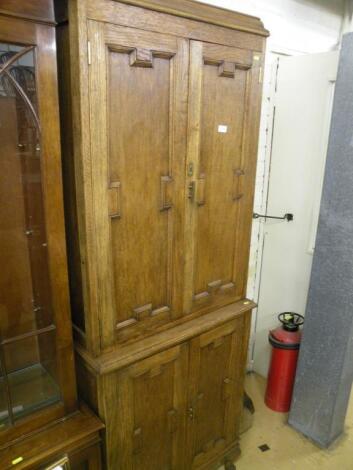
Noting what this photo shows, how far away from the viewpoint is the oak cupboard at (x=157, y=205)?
3.76ft

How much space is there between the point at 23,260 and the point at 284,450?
5.73 feet

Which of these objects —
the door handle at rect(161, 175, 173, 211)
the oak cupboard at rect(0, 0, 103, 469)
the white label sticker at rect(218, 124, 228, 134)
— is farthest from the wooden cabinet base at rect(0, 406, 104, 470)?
the white label sticker at rect(218, 124, 228, 134)

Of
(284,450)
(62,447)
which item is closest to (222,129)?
(62,447)

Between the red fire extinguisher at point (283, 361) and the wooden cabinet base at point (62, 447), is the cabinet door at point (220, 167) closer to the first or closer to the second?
the wooden cabinet base at point (62, 447)

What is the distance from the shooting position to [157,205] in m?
1.35

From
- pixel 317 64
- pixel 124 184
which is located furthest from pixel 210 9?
pixel 317 64

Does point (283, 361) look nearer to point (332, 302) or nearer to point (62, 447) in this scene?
point (332, 302)

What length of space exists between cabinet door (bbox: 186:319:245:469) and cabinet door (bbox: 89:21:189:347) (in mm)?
332

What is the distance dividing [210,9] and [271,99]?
101 cm

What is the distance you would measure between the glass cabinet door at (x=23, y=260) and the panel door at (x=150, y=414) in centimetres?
26

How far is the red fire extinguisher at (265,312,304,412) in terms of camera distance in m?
2.24

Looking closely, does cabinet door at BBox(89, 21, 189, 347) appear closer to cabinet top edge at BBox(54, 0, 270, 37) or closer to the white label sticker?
cabinet top edge at BBox(54, 0, 270, 37)

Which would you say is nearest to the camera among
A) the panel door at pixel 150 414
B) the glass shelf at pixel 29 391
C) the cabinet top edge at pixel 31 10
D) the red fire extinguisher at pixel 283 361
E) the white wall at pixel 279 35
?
the cabinet top edge at pixel 31 10

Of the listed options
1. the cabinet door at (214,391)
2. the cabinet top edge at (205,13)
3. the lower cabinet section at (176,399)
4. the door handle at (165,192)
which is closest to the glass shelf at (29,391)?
the lower cabinet section at (176,399)
